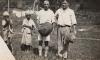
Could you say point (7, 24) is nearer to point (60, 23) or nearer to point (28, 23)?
point (28, 23)

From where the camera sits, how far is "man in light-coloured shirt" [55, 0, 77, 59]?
316 centimetres

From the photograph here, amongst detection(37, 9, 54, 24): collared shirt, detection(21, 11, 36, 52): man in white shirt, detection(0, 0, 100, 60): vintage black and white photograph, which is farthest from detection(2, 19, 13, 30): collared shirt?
detection(37, 9, 54, 24): collared shirt

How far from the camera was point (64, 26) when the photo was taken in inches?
125

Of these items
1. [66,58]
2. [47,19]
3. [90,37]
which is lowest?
[66,58]

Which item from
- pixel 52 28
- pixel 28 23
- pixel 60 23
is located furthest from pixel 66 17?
pixel 28 23

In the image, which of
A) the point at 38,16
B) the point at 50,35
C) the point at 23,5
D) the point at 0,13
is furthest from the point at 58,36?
the point at 0,13

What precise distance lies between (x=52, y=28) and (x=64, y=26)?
0.50ft

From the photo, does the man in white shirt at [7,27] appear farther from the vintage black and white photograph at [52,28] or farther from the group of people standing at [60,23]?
the group of people standing at [60,23]

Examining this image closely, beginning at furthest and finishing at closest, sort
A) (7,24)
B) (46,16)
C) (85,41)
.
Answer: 1. (7,24)
2. (46,16)
3. (85,41)

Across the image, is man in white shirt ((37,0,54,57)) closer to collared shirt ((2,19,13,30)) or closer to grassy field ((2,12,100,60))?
grassy field ((2,12,100,60))

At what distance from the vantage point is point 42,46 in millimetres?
3291

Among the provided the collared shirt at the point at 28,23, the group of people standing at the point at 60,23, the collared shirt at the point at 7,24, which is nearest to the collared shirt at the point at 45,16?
the group of people standing at the point at 60,23

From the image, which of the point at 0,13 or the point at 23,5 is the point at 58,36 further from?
the point at 0,13

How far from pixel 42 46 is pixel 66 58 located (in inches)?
14.0
